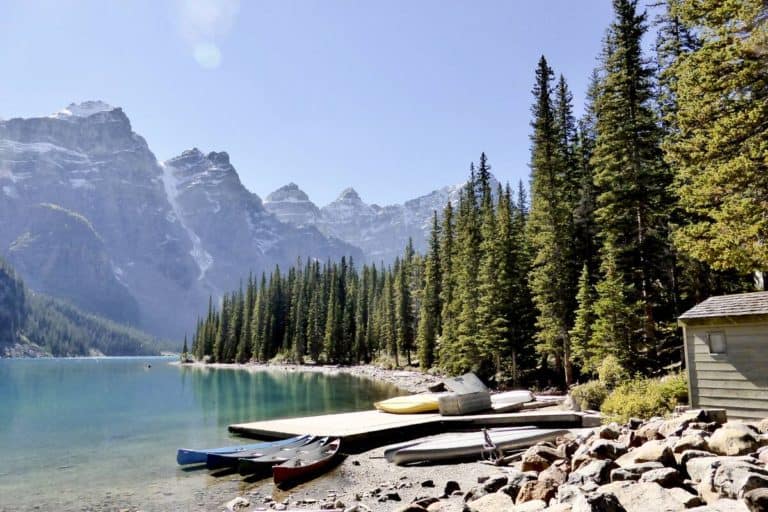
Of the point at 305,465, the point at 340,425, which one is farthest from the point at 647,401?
the point at 340,425

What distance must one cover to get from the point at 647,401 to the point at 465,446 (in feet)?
17.7

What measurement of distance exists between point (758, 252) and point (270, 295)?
3914 inches

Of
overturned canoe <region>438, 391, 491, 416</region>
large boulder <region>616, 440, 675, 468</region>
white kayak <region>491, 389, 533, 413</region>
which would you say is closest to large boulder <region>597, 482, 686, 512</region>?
large boulder <region>616, 440, 675, 468</region>

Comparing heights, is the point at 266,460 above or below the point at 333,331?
below

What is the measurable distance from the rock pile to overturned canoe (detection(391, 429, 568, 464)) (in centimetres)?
446

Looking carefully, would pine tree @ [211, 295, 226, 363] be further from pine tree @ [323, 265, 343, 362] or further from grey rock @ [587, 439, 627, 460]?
grey rock @ [587, 439, 627, 460]

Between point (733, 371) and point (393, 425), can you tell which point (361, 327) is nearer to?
point (393, 425)

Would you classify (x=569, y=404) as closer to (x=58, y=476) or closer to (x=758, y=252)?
(x=758, y=252)

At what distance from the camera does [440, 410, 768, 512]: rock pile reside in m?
5.53

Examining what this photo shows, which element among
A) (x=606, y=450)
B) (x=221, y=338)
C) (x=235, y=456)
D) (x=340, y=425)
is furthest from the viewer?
(x=221, y=338)

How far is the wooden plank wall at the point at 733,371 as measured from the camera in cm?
1217

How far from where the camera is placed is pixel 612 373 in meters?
21.2

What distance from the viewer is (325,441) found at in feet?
57.4

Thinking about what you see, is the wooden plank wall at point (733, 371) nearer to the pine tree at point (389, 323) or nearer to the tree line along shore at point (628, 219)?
the tree line along shore at point (628, 219)
